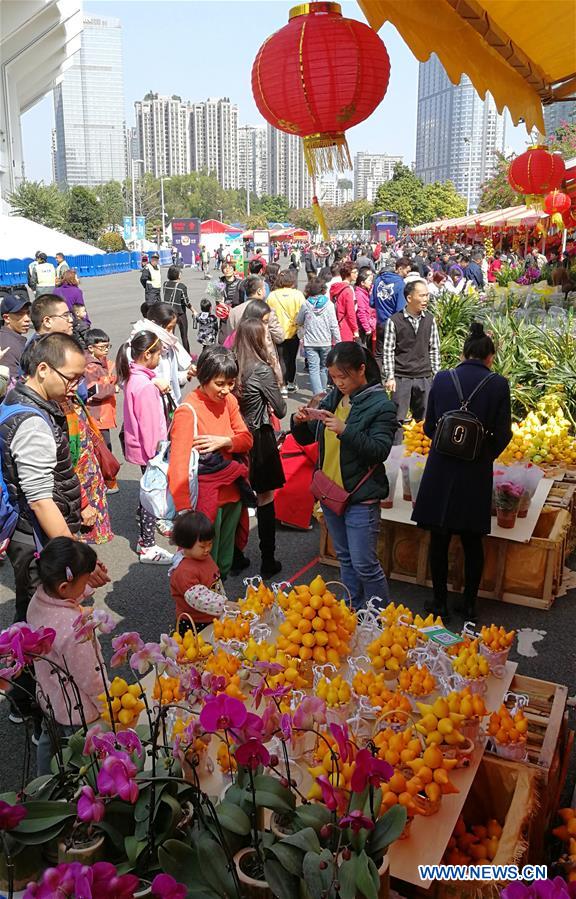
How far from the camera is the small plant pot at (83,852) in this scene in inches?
59.6

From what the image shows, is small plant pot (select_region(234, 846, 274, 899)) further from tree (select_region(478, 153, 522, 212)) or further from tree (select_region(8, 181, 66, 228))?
tree (select_region(8, 181, 66, 228))

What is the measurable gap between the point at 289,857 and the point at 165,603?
341 cm

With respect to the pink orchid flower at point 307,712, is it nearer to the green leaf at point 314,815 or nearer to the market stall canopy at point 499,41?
the green leaf at point 314,815

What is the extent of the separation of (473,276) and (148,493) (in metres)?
11.5

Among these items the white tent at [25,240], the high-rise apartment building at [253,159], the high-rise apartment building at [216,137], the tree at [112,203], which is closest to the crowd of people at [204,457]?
the white tent at [25,240]

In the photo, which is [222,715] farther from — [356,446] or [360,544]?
[360,544]

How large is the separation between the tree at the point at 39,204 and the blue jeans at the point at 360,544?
56949 mm

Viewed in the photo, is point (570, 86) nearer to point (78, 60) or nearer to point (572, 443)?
point (572, 443)

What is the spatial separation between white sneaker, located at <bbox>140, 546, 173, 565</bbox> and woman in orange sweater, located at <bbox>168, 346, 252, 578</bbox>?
1.12 m

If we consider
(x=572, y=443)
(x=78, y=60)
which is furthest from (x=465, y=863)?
(x=78, y=60)

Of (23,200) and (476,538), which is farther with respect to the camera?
(23,200)

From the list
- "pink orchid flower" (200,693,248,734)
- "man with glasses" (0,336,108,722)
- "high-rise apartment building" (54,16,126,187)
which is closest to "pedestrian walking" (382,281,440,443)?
"man with glasses" (0,336,108,722)

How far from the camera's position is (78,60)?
131250 millimetres

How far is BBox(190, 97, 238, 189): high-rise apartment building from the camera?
15188 centimetres
